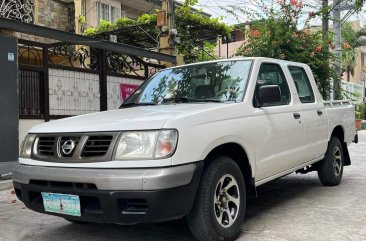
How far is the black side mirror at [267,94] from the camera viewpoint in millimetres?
4590

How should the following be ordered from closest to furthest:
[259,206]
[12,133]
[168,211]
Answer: [168,211] → [259,206] → [12,133]

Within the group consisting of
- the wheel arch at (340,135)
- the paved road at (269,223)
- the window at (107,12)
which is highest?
the window at (107,12)

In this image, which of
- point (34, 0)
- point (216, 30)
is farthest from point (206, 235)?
point (216, 30)

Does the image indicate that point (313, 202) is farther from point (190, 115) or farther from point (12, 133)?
point (12, 133)

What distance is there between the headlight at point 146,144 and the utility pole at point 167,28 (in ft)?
24.9

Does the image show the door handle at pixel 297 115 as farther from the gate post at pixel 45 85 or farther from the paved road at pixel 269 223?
the gate post at pixel 45 85

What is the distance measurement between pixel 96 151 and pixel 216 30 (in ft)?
36.3

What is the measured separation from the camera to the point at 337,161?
683 centimetres

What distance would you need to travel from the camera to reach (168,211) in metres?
3.46

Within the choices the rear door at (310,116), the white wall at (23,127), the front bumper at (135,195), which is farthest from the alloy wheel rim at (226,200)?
the white wall at (23,127)

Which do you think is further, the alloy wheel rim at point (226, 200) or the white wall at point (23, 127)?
the white wall at point (23, 127)

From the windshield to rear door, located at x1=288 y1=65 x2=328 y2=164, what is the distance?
3.85 feet

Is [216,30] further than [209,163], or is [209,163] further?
[216,30]

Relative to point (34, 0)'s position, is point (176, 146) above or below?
below
